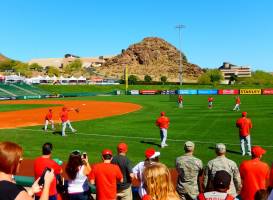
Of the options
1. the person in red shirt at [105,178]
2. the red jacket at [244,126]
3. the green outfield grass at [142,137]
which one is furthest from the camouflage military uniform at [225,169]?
the red jacket at [244,126]

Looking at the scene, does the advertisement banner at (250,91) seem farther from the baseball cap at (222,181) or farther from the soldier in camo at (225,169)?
the baseball cap at (222,181)

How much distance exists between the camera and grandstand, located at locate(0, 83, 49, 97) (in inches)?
3098

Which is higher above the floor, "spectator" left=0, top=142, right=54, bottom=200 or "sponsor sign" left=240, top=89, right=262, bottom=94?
"spectator" left=0, top=142, right=54, bottom=200

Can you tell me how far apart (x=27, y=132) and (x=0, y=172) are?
23307mm

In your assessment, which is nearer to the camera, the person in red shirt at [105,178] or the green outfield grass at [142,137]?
the person in red shirt at [105,178]

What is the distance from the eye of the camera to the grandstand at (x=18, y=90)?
7869cm

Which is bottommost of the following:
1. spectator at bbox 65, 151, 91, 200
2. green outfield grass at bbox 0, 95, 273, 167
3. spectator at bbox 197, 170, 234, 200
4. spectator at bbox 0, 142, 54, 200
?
green outfield grass at bbox 0, 95, 273, 167

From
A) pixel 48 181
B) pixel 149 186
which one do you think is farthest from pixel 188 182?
pixel 48 181

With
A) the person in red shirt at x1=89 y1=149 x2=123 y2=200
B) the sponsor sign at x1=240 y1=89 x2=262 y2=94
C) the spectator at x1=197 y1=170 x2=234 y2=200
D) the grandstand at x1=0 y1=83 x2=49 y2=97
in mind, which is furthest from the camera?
the sponsor sign at x1=240 y1=89 x2=262 y2=94

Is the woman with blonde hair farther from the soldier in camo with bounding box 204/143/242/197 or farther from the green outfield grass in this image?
the green outfield grass

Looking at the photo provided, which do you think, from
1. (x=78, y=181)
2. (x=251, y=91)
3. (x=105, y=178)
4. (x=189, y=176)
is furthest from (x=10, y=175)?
(x=251, y=91)

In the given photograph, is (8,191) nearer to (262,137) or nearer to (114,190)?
(114,190)

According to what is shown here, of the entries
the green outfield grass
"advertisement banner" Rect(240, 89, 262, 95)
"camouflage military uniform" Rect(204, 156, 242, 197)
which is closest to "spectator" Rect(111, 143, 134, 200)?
"camouflage military uniform" Rect(204, 156, 242, 197)

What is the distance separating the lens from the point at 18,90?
83.9m
